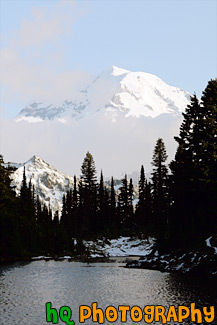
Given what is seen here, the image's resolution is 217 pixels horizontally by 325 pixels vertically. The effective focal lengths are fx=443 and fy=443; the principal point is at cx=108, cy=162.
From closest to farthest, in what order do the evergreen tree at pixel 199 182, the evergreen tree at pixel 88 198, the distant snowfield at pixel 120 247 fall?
the evergreen tree at pixel 199 182 → the distant snowfield at pixel 120 247 → the evergreen tree at pixel 88 198

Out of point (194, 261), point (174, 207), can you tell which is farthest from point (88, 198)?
point (194, 261)

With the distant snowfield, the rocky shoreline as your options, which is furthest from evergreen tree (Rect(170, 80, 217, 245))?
the distant snowfield

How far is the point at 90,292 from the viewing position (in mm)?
31141

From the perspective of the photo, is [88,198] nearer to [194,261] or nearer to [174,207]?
[174,207]

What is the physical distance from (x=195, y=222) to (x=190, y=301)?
79.1 feet

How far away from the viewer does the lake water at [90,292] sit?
80.8 ft

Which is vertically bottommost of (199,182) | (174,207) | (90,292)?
(90,292)

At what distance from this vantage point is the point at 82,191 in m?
120

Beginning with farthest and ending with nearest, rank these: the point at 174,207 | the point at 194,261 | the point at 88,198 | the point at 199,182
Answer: the point at 88,198 → the point at 174,207 → the point at 199,182 → the point at 194,261

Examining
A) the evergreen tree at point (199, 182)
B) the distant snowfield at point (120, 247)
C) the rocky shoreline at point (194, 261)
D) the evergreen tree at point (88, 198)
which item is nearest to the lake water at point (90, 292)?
the rocky shoreline at point (194, 261)

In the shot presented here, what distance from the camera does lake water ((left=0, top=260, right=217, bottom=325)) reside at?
80.8 ft

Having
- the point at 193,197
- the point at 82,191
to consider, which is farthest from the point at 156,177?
the point at 193,197

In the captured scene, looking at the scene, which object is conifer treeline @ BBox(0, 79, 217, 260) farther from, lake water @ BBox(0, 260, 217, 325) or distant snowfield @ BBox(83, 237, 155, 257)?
lake water @ BBox(0, 260, 217, 325)

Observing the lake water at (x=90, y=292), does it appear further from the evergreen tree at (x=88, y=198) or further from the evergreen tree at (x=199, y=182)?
the evergreen tree at (x=88, y=198)
